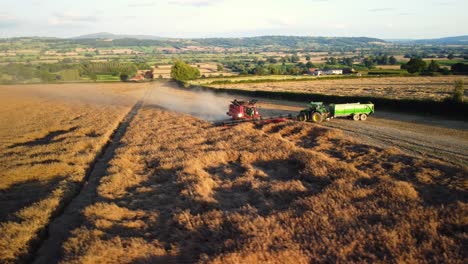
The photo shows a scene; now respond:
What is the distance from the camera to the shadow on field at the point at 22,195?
1085cm

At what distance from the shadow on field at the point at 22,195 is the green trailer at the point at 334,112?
17769 mm

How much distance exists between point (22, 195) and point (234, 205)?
7877mm

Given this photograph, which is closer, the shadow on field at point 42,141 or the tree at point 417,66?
the shadow on field at point 42,141

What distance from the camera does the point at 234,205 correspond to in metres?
10.0

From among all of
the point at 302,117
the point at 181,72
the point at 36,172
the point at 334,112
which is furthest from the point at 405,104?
the point at 181,72

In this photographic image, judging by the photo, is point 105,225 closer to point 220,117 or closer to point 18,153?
point 18,153

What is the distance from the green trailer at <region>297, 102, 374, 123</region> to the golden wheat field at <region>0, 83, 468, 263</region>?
25.1 feet

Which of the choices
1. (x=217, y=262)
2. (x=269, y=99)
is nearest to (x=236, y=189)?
(x=217, y=262)

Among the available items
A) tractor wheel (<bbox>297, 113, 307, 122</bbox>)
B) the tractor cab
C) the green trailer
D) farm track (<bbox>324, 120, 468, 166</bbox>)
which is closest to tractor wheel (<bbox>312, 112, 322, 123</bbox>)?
the green trailer

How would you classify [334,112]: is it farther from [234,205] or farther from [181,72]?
[181,72]

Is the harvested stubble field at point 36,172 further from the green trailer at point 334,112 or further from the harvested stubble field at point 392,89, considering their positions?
the harvested stubble field at point 392,89

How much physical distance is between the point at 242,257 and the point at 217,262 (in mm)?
524

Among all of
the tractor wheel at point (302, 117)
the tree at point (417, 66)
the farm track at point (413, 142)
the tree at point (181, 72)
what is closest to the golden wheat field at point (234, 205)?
the farm track at point (413, 142)

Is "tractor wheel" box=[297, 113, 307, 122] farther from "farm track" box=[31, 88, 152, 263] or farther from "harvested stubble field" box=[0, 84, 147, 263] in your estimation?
"farm track" box=[31, 88, 152, 263]
